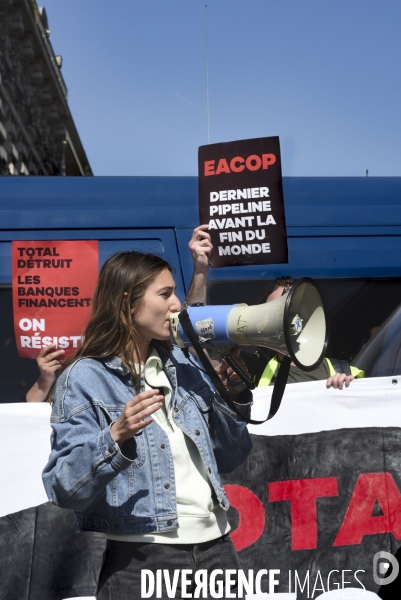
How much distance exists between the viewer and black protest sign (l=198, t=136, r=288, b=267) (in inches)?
154

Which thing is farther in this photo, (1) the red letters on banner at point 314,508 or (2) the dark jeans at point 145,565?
(1) the red letters on banner at point 314,508

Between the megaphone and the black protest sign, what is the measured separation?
4.12 feet

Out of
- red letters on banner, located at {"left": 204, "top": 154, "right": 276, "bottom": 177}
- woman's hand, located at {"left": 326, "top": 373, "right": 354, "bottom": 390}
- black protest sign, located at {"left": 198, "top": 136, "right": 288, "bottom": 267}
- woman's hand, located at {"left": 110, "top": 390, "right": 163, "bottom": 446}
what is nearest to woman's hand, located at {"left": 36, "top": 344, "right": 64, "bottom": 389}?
black protest sign, located at {"left": 198, "top": 136, "right": 288, "bottom": 267}

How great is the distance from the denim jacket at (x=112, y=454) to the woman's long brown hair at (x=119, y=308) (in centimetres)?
4

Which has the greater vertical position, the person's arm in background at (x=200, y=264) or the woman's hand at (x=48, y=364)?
the person's arm in background at (x=200, y=264)

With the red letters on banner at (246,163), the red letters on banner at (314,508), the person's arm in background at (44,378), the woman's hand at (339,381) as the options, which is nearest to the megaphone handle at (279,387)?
the red letters on banner at (314,508)

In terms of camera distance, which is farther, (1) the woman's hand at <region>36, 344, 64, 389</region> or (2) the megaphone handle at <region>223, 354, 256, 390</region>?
(1) the woman's hand at <region>36, 344, 64, 389</region>

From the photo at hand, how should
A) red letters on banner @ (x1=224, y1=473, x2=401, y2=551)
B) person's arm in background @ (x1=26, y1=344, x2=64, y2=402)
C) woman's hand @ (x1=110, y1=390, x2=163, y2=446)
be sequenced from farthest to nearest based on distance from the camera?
1. person's arm in background @ (x1=26, y1=344, x2=64, y2=402)
2. red letters on banner @ (x1=224, y1=473, x2=401, y2=551)
3. woman's hand @ (x1=110, y1=390, x2=163, y2=446)

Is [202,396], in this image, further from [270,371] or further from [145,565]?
Answer: [270,371]

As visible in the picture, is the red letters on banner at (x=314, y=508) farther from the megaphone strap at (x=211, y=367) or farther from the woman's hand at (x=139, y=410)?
the woman's hand at (x=139, y=410)

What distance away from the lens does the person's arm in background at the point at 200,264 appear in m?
3.30

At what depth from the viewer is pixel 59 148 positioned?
3597 cm

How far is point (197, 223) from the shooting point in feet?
15.9

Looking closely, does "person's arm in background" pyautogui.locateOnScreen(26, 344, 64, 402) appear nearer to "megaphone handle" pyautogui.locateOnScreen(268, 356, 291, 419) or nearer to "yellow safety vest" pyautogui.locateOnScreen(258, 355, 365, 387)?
"yellow safety vest" pyautogui.locateOnScreen(258, 355, 365, 387)
